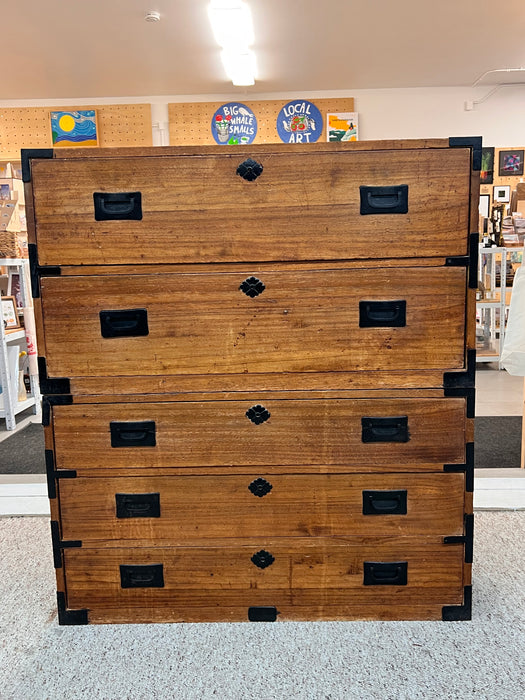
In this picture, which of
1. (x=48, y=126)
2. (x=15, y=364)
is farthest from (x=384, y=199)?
(x=48, y=126)

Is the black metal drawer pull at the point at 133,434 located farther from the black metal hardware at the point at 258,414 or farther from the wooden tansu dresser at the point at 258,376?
the black metal hardware at the point at 258,414

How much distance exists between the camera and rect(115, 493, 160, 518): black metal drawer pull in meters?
1.58

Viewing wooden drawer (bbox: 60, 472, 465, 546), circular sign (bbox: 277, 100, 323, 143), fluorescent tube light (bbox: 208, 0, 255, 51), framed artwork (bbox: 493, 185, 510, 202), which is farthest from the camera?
framed artwork (bbox: 493, 185, 510, 202)

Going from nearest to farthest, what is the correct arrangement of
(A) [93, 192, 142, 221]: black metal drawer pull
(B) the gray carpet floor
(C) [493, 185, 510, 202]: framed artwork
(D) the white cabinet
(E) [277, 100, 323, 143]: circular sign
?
(B) the gray carpet floor, (A) [93, 192, 142, 221]: black metal drawer pull, (D) the white cabinet, (E) [277, 100, 323, 143]: circular sign, (C) [493, 185, 510, 202]: framed artwork

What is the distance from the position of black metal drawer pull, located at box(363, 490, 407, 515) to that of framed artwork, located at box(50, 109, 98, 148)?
6.31 m

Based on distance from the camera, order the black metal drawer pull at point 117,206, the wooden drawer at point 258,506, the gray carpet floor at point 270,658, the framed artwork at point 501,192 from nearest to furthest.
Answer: the gray carpet floor at point 270,658
the black metal drawer pull at point 117,206
the wooden drawer at point 258,506
the framed artwork at point 501,192

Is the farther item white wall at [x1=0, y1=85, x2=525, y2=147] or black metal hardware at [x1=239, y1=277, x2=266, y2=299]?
white wall at [x1=0, y1=85, x2=525, y2=147]

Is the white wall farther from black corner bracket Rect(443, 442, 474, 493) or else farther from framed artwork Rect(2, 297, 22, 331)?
black corner bracket Rect(443, 442, 474, 493)

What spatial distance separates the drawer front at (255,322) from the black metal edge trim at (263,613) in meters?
0.70

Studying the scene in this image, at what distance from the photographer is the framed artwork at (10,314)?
3.75 meters

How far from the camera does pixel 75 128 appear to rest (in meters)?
6.69

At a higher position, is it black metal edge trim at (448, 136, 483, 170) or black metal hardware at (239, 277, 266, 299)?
black metal edge trim at (448, 136, 483, 170)

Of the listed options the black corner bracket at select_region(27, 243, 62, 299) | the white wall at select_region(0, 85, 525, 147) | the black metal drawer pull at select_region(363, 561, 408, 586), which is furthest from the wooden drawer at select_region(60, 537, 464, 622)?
the white wall at select_region(0, 85, 525, 147)

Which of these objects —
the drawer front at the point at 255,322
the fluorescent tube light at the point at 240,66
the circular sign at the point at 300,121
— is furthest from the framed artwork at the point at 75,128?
the drawer front at the point at 255,322
